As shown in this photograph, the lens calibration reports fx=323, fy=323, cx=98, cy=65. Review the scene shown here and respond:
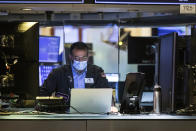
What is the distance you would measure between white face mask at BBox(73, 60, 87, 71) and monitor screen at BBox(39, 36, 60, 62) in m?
1.59

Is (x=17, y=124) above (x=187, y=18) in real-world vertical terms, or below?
below

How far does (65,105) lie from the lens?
2.75m

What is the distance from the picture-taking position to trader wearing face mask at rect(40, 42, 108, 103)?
13.5ft

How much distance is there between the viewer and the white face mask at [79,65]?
13.4ft

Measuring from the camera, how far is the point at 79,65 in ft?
13.6

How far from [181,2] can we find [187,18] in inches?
91.9

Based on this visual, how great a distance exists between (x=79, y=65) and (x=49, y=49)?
5.57 feet

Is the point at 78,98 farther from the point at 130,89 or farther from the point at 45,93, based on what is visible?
the point at 45,93

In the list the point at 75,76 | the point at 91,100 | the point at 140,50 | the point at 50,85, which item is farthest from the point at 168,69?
the point at 140,50

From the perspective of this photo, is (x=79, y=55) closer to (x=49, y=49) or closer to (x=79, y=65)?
(x=79, y=65)

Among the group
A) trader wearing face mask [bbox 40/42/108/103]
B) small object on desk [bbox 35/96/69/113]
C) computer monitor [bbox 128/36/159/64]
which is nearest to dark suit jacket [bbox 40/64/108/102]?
trader wearing face mask [bbox 40/42/108/103]

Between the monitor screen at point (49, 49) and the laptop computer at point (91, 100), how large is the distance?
3.11m

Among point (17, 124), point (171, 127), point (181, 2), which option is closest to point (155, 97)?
point (171, 127)

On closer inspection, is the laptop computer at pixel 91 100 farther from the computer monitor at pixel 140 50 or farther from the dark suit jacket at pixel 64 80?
the computer monitor at pixel 140 50
